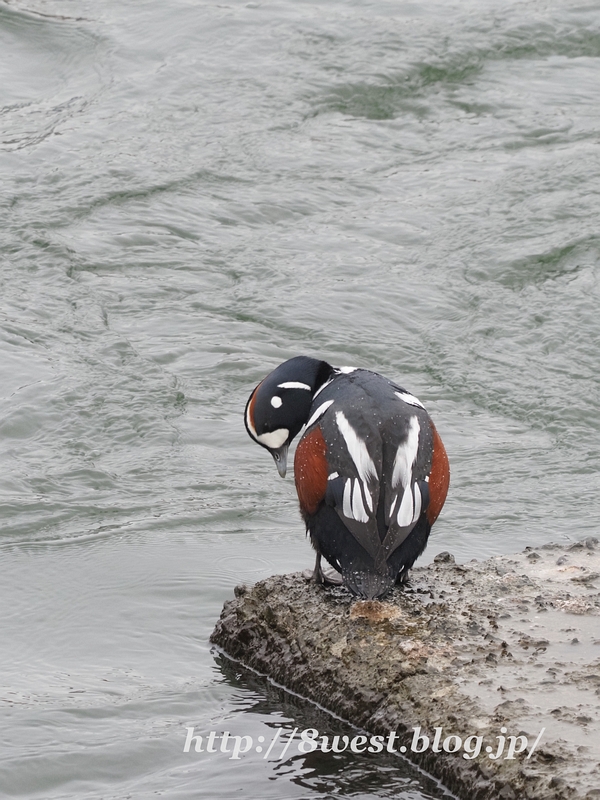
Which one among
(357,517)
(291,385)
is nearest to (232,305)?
(291,385)

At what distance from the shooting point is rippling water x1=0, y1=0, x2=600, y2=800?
5480mm

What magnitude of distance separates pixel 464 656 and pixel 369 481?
30.5 inches

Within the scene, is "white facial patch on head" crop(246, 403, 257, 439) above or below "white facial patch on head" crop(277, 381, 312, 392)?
below

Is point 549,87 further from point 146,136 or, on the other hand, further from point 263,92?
point 146,136

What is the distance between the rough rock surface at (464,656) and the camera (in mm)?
4086

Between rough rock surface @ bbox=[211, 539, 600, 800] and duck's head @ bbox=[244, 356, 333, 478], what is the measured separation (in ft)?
2.29

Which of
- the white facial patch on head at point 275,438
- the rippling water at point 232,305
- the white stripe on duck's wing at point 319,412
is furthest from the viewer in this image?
the white facial patch on head at point 275,438

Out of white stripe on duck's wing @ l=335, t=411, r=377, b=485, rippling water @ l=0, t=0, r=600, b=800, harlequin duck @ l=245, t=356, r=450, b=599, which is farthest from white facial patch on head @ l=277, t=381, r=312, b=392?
rippling water @ l=0, t=0, r=600, b=800

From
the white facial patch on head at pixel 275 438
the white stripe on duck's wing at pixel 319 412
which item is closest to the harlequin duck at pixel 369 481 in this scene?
the white stripe on duck's wing at pixel 319 412

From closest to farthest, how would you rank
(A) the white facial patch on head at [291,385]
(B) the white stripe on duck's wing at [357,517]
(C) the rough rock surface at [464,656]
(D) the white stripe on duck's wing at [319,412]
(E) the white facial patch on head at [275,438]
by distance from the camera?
(C) the rough rock surface at [464,656] < (B) the white stripe on duck's wing at [357,517] < (D) the white stripe on duck's wing at [319,412] < (A) the white facial patch on head at [291,385] < (E) the white facial patch on head at [275,438]

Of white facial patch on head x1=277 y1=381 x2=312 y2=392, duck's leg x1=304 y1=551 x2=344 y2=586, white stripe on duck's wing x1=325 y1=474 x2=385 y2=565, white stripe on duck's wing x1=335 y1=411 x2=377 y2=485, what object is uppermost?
white facial patch on head x1=277 y1=381 x2=312 y2=392

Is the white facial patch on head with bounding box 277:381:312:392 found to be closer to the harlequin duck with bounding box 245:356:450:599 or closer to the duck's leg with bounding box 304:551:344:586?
the harlequin duck with bounding box 245:356:450:599

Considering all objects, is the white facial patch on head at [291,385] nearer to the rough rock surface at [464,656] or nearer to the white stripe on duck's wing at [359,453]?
the white stripe on duck's wing at [359,453]

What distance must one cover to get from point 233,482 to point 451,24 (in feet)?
25.6
